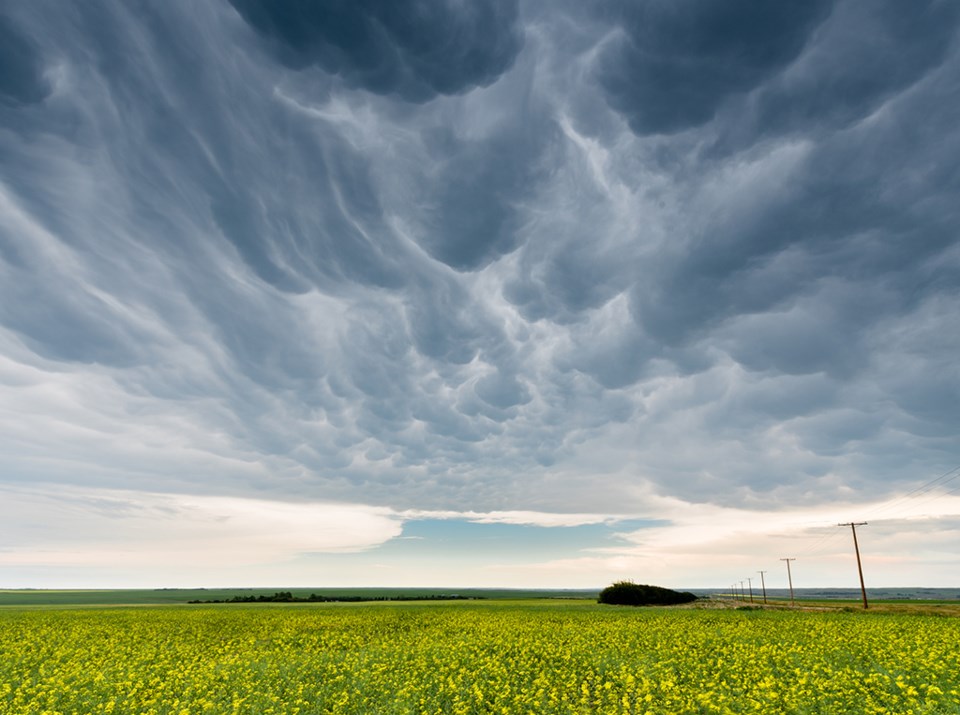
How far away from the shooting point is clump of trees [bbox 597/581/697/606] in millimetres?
114500

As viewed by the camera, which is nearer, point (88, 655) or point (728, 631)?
point (88, 655)

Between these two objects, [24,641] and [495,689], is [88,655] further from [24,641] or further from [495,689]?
[495,689]

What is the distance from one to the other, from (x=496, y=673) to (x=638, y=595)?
106684 mm

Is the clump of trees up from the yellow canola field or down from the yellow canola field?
down

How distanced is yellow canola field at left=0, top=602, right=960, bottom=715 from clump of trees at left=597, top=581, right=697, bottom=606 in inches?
3243

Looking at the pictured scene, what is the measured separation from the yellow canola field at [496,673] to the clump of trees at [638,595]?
82.4 meters

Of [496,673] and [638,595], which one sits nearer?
[496,673]

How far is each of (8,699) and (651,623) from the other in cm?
4203

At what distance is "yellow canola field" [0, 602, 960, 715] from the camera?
54.8ft

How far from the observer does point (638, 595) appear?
115 meters

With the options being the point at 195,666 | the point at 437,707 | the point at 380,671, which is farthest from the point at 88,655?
the point at 437,707

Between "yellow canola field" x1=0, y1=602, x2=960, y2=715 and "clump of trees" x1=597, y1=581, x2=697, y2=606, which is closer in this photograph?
"yellow canola field" x1=0, y1=602, x2=960, y2=715

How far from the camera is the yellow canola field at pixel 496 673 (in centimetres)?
1670

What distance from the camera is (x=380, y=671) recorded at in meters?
22.0
